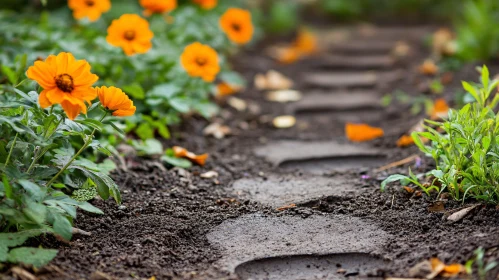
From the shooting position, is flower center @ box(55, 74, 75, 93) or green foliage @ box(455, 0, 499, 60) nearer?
flower center @ box(55, 74, 75, 93)

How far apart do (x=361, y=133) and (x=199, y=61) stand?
1.06 meters

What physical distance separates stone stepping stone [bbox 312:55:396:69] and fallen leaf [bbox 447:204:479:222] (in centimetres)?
326

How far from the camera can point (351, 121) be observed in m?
4.30

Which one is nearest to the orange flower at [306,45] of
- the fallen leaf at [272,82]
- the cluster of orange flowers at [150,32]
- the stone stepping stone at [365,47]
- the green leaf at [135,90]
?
the stone stepping stone at [365,47]

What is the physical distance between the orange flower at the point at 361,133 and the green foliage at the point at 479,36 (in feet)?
5.07

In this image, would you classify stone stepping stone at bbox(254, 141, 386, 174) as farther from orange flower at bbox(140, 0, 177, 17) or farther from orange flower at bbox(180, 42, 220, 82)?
orange flower at bbox(140, 0, 177, 17)

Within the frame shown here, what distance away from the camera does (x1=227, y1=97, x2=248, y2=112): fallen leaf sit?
181 inches

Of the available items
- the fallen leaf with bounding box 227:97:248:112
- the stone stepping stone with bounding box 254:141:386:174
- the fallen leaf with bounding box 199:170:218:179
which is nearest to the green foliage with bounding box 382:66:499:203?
the stone stepping stone with bounding box 254:141:386:174

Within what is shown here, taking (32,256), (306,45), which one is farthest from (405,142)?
(306,45)

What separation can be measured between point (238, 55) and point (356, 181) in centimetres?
333

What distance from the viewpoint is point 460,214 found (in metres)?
2.37

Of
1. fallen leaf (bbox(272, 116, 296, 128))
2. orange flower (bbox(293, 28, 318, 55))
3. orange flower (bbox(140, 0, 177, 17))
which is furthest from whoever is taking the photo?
orange flower (bbox(293, 28, 318, 55))

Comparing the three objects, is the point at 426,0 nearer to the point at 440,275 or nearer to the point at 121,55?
the point at 121,55

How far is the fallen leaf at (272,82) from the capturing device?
5205 millimetres
